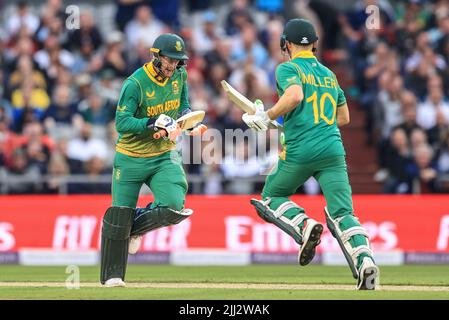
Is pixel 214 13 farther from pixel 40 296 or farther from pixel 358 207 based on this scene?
pixel 40 296

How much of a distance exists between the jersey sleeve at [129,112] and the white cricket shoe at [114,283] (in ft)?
4.97

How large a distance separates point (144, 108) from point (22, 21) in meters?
11.0

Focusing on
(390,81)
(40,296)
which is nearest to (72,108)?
(390,81)

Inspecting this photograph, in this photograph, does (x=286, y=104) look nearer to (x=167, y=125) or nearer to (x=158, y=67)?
(x=167, y=125)

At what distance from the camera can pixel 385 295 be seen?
11.2 metres

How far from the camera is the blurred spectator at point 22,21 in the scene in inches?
906

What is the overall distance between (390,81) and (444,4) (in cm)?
236

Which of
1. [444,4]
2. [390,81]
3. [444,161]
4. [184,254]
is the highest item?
[444,4]

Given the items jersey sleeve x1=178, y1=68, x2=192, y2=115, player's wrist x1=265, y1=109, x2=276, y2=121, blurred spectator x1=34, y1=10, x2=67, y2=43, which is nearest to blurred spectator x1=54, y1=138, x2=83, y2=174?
blurred spectator x1=34, y1=10, x2=67, y2=43

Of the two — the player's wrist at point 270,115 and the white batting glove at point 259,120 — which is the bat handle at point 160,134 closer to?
the white batting glove at point 259,120

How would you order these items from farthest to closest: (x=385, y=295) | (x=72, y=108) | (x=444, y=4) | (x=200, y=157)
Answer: (x=444, y=4), (x=72, y=108), (x=200, y=157), (x=385, y=295)

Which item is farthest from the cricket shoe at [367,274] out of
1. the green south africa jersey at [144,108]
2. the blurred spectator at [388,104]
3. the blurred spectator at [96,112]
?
the blurred spectator at [96,112]

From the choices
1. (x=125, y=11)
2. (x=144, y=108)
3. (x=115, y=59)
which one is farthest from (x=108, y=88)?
(x=144, y=108)

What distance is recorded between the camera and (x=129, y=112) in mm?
12445
